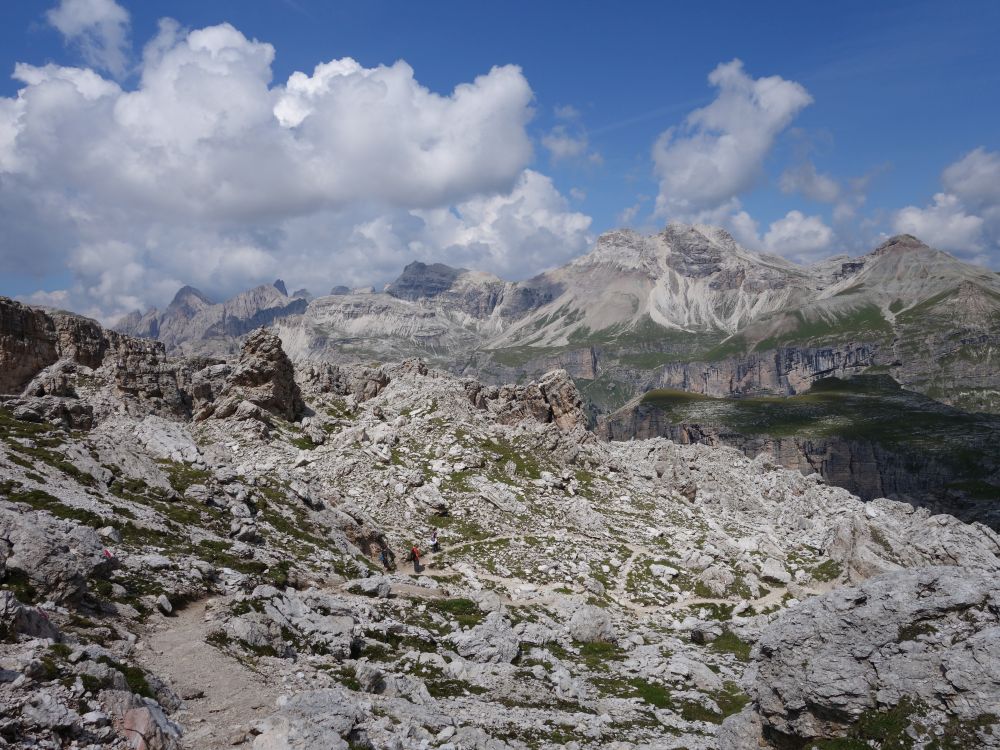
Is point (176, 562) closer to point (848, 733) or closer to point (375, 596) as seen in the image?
point (375, 596)

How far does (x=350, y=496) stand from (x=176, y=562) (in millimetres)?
35546

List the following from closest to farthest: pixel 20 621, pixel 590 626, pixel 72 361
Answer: pixel 20 621
pixel 590 626
pixel 72 361

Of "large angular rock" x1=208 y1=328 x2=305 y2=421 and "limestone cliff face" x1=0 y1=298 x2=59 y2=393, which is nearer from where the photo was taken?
"limestone cliff face" x1=0 y1=298 x2=59 y2=393

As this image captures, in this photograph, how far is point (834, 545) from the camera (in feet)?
234

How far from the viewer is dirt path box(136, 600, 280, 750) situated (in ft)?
59.3

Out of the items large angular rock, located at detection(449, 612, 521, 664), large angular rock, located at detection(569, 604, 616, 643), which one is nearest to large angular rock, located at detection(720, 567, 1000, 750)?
large angular rock, located at detection(449, 612, 521, 664)

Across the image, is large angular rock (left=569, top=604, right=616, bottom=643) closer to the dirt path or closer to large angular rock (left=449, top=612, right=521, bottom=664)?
large angular rock (left=449, top=612, right=521, bottom=664)

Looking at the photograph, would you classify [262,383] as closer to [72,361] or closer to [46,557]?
[72,361]

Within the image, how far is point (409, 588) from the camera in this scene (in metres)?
43.0

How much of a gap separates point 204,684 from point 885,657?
23516 millimetres

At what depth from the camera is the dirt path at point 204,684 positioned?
18078 mm

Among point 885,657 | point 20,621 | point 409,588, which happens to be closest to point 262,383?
point 409,588

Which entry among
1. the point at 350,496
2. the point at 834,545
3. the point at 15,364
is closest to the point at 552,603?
the point at 350,496

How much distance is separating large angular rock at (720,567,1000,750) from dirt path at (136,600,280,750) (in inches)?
724
